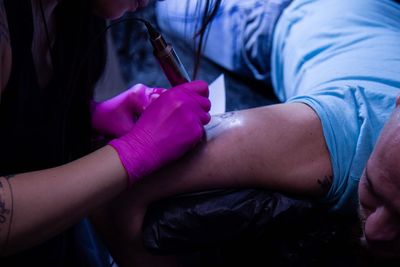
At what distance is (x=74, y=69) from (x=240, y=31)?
82 cm

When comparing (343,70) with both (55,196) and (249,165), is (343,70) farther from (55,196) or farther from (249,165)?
(55,196)

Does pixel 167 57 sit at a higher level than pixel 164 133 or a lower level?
higher

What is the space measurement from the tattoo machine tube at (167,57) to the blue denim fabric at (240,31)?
633mm

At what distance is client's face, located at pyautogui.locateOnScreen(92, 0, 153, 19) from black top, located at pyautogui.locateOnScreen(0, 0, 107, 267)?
180 mm

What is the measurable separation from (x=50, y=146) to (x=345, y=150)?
26.5 inches

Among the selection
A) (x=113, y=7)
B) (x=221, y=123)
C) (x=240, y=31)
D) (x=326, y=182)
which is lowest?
(x=326, y=182)

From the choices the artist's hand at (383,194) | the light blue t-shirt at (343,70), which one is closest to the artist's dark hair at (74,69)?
the light blue t-shirt at (343,70)

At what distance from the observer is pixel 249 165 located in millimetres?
950

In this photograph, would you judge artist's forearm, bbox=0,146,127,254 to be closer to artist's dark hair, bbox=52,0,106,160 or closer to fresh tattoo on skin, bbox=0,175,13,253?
fresh tattoo on skin, bbox=0,175,13,253

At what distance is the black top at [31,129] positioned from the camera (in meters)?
0.80

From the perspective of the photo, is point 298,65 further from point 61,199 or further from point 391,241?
point 61,199

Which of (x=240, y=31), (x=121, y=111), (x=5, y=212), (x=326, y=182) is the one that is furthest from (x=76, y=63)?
(x=240, y=31)

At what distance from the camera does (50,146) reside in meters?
0.98

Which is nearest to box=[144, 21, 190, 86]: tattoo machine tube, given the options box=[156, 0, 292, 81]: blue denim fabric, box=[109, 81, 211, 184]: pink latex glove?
box=[109, 81, 211, 184]: pink latex glove
